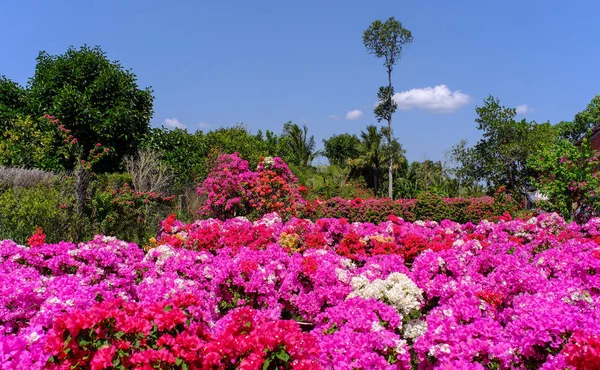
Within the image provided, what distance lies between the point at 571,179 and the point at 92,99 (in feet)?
46.3

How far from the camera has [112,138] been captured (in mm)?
16047

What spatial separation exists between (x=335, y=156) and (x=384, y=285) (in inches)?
1498

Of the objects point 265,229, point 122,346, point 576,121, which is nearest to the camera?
point 122,346

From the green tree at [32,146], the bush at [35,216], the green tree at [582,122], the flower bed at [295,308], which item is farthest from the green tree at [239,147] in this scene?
the green tree at [582,122]

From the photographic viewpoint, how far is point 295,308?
4.38 metres

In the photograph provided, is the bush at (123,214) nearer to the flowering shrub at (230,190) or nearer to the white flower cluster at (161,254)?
the flowering shrub at (230,190)

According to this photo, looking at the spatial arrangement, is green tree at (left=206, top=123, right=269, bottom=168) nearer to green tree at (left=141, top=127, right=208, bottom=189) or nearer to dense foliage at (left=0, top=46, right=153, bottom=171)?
green tree at (left=141, top=127, right=208, bottom=189)

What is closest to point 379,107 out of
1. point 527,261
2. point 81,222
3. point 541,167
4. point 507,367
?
point 541,167

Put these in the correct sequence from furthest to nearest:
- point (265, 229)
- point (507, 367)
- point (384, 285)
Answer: point (265, 229) < point (384, 285) < point (507, 367)

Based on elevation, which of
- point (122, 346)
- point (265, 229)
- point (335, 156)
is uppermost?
point (335, 156)

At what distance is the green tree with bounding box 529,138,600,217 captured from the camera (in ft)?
30.5

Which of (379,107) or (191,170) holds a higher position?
(379,107)

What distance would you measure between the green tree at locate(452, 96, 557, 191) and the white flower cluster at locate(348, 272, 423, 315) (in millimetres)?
21356

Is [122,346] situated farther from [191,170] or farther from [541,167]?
[191,170]
